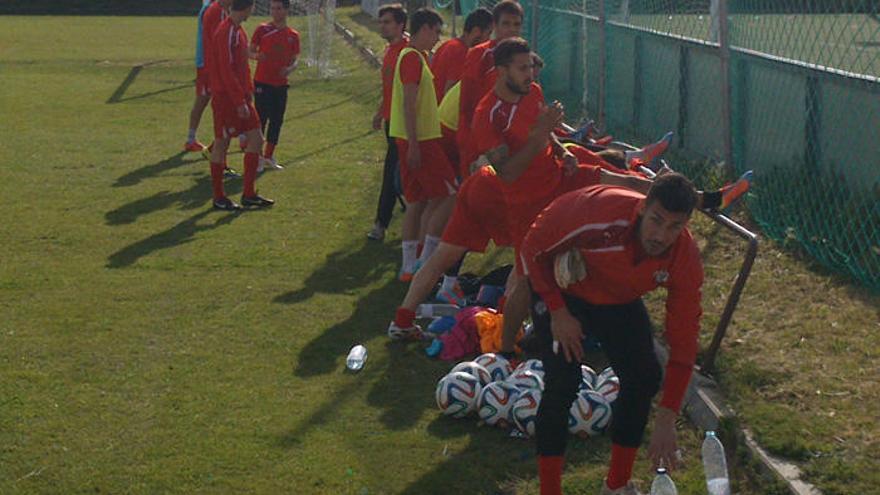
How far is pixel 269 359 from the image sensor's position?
7879 millimetres

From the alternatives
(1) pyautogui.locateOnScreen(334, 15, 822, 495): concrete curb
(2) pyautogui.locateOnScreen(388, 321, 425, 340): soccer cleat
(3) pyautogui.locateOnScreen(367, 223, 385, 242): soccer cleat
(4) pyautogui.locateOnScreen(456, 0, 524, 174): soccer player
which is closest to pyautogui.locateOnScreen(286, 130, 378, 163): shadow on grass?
(3) pyautogui.locateOnScreen(367, 223, 385, 242): soccer cleat

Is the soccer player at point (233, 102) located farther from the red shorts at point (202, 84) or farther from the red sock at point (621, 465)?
the red sock at point (621, 465)

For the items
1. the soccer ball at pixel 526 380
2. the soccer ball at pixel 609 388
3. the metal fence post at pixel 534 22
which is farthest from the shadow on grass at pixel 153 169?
the soccer ball at pixel 609 388

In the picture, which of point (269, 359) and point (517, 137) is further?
point (269, 359)

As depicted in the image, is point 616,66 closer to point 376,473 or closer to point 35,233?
point 35,233

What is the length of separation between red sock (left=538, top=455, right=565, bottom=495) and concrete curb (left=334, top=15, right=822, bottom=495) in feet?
3.28

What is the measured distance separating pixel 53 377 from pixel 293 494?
2211mm

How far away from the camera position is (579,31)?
17.2 meters

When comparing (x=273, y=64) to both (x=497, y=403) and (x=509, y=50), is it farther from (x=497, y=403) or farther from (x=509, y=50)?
(x=497, y=403)

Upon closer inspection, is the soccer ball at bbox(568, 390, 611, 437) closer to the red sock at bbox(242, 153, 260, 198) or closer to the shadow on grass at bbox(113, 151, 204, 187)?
the red sock at bbox(242, 153, 260, 198)

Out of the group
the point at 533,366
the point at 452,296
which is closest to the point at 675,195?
the point at 533,366

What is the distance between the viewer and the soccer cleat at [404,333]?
8180 mm

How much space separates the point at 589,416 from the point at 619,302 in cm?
119

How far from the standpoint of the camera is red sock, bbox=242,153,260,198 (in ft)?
40.6
